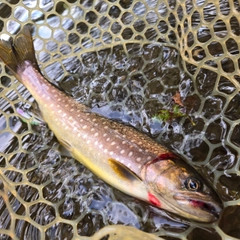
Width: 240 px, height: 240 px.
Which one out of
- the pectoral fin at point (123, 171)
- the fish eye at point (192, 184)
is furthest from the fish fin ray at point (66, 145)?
the fish eye at point (192, 184)

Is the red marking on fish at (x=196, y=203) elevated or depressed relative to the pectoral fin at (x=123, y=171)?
depressed

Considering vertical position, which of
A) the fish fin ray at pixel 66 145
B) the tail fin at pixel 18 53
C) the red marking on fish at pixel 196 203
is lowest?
the red marking on fish at pixel 196 203

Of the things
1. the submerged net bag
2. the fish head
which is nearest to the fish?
the fish head

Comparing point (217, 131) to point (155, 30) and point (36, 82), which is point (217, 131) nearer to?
point (155, 30)

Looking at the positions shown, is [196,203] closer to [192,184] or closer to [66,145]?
[192,184]

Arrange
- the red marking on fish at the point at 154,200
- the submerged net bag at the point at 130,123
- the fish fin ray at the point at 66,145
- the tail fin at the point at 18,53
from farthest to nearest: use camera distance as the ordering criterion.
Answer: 1. the tail fin at the point at 18,53
2. the fish fin ray at the point at 66,145
3. the submerged net bag at the point at 130,123
4. the red marking on fish at the point at 154,200

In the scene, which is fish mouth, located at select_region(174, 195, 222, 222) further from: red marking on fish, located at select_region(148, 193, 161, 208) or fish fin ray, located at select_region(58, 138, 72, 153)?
fish fin ray, located at select_region(58, 138, 72, 153)

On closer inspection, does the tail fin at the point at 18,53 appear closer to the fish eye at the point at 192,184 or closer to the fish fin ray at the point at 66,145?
the fish fin ray at the point at 66,145

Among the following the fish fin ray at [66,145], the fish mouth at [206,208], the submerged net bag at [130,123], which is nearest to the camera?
the fish mouth at [206,208]

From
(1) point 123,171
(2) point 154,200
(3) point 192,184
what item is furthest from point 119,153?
(3) point 192,184
